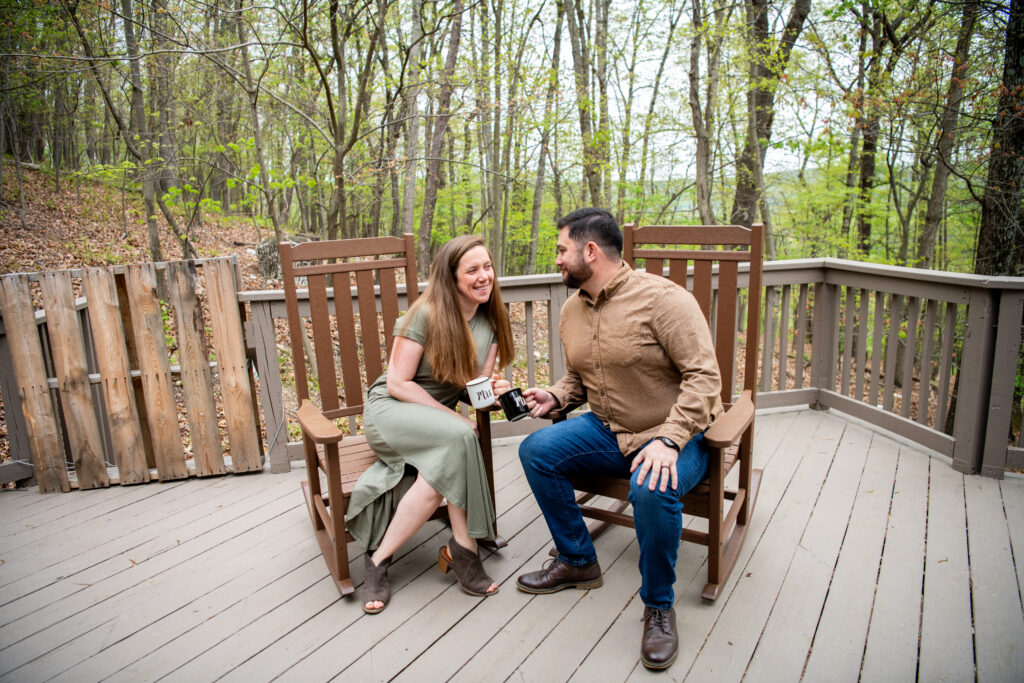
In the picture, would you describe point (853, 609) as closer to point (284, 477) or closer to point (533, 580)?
point (533, 580)

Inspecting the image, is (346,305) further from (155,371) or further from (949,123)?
(949,123)

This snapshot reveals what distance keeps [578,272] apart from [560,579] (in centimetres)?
105

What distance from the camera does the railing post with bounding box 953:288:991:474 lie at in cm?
276

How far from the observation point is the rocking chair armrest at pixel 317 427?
1953 mm

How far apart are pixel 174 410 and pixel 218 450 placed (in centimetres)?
28

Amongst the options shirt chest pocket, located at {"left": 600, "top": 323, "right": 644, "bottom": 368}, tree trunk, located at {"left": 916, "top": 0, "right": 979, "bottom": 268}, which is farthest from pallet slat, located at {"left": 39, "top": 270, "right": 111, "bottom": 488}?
tree trunk, located at {"left": 916, "top": 0, "right": 979, "bottom": 268}

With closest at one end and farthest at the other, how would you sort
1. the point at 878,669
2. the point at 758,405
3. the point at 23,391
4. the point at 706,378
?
1. the point at 878,669
2. the point at 706,378
3. the point at 23,391
4. the point at 758,405

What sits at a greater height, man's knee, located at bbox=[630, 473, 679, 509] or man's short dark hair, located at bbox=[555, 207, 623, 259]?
man's short dark hair, located at bbox=[555, 207, 623, 259]

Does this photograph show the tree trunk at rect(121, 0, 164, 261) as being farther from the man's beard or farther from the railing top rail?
the railing top rail

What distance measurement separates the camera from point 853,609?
2.01 metres

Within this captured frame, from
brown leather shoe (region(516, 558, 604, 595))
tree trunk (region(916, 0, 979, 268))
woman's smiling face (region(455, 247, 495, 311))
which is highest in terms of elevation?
tree trunk (region(916, 0, 979, 268))

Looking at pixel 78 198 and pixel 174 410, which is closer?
pixel 174 410

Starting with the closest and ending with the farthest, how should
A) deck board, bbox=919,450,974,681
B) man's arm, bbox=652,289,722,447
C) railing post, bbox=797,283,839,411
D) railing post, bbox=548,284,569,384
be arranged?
deck board, bbox=919,450,974,681, man's arm, bbox=652,289,722,447, railing post, bbox=548,284,569,384, railing post, bbox=797,283,839,411

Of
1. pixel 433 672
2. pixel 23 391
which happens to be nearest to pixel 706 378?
pixel 433 672
